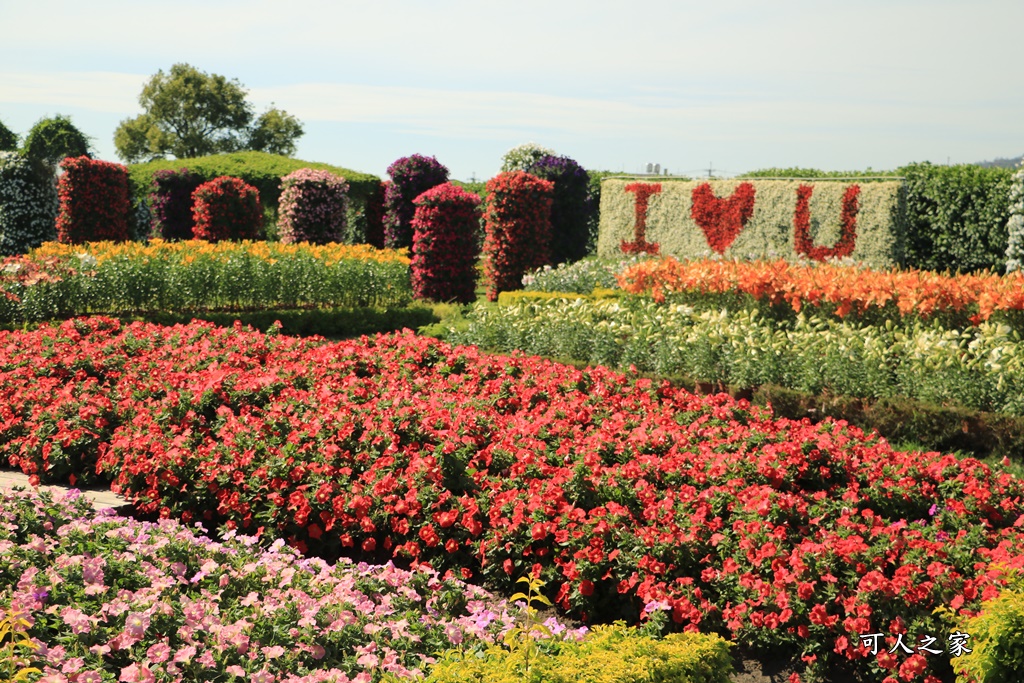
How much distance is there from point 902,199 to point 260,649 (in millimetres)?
17529

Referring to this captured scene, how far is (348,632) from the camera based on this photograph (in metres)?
3.70

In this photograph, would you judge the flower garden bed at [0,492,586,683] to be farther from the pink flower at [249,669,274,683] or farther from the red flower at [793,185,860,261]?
the red flower at [793,185,860,261]

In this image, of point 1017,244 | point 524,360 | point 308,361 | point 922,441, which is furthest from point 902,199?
point 308,361

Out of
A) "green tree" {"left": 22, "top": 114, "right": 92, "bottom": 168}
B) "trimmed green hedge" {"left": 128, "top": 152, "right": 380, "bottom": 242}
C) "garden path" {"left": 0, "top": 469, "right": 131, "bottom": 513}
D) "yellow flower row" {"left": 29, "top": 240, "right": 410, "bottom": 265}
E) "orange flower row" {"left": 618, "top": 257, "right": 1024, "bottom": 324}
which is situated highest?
"green tree" {"left": 22, "top": 114, "right": 92, "bottom": 168}

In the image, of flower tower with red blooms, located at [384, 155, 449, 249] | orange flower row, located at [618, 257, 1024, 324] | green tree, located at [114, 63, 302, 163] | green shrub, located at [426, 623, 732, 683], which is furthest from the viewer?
green tree, located at [114, 63, 302, 163]

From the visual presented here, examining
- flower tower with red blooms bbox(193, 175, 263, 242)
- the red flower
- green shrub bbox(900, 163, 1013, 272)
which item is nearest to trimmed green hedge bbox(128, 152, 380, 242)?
flower tower with red blooms bbox(193, 175, 263, 242)

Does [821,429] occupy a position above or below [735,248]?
below

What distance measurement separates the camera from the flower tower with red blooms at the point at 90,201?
22906 mm

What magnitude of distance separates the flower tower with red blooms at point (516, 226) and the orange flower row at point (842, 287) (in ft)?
18.4

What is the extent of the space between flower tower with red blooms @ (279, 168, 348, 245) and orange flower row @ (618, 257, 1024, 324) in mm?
13148

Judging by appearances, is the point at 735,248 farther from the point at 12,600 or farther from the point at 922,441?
the point at 12,600

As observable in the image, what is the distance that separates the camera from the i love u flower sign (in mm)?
18297

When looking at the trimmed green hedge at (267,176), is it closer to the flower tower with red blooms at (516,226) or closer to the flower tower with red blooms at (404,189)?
the flower tower with red blooms at (404,189)

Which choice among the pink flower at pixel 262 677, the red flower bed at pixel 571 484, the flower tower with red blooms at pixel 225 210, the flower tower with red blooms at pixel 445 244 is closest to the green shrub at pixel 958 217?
the flower tower with red blooms at pixel 445 244
